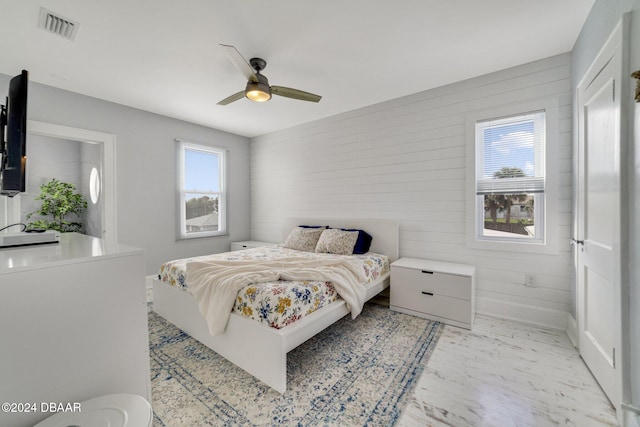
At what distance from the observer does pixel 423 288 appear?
2738 mm

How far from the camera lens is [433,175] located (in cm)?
313

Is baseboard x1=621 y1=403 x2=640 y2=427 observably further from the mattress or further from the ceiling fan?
the ceiling fan

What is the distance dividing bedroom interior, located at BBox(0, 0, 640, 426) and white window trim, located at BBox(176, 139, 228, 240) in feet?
0.36

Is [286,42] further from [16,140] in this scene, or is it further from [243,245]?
[243,245]

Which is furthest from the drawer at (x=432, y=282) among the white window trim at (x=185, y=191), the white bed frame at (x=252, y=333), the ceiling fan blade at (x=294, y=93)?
the white window trim at (x=185, y=191)

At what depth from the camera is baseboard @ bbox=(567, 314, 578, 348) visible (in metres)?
2.17

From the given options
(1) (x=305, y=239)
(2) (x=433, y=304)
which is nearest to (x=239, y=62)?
(1) (x=305, y=239)

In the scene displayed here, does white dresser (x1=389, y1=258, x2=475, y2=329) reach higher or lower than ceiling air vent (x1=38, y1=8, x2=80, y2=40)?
lower

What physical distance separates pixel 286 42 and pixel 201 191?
3.12 meters

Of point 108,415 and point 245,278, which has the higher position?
point 245,278

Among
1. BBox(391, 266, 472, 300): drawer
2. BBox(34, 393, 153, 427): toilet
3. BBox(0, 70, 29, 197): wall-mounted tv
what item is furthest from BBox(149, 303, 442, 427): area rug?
BBox(0, 70, 29, 197): wall-mounted tv

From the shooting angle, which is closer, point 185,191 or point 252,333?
point 252,333

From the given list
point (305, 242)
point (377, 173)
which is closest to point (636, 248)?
point (377, 173)

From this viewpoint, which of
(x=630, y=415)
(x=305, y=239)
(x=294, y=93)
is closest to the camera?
(x=630, y=415)
